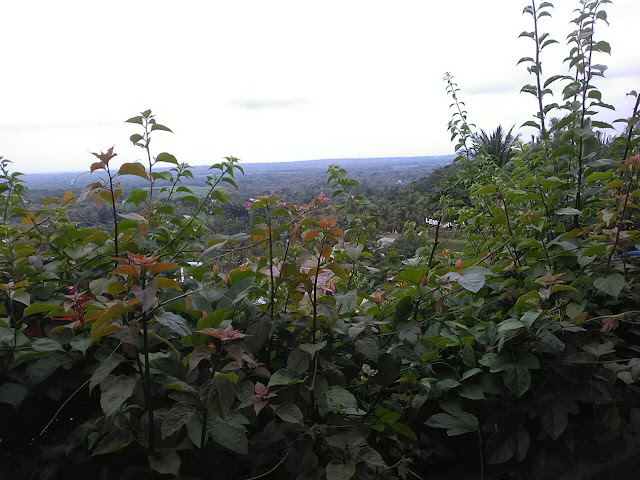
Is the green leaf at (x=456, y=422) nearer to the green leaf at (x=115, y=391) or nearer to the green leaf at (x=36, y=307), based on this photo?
the green leaf at (x=115, y=391)

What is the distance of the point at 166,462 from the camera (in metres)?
0.94

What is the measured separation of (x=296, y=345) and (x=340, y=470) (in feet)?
1.06

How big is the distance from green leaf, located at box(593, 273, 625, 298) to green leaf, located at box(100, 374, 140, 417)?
131 centimetres

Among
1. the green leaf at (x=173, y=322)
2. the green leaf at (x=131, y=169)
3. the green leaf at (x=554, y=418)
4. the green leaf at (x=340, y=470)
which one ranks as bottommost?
the green leaf at (x=554, y=418)

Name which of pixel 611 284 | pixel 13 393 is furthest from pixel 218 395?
pixel 611 284

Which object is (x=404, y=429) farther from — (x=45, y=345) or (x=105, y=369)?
(x=45, y=345)

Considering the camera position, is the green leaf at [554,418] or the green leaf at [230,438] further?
the green leaf at [554,418]

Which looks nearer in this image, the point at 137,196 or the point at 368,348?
the point at 368,348

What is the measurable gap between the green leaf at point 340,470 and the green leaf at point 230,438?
200mm

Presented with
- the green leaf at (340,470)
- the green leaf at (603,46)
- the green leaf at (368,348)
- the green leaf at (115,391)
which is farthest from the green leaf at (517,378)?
the green leaf at (603,46)

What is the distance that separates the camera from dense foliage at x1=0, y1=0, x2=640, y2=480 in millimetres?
1008

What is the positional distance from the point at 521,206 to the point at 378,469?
3.94 ft

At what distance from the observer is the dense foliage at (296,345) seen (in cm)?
101

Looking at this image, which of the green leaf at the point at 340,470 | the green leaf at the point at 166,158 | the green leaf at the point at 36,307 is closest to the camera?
the green leaf at the point at 340,470
